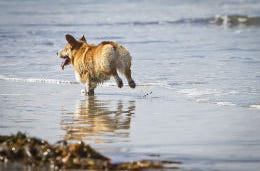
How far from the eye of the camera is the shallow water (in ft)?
25.0

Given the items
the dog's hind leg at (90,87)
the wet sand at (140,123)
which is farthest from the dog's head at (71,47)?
the dog's hind leg at (90,87)

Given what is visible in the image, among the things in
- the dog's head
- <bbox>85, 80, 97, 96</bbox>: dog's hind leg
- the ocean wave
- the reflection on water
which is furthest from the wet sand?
the ocean wave

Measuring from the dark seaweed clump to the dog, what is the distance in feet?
14.2

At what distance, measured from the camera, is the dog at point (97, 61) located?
11.3 meters

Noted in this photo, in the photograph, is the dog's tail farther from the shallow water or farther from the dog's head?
the dog's head

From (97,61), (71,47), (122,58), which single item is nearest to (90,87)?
(97,61)

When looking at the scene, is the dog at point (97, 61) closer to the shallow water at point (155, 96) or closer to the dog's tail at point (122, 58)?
the dog's tail at point (122, 58)

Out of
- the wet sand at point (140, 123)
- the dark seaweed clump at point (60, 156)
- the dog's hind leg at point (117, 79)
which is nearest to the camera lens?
the dark seaweed clump at point (60, 156)

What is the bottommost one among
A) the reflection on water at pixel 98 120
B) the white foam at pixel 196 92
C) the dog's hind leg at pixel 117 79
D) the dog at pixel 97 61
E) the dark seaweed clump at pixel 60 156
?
the dark seaweed clump at pixel 60 156

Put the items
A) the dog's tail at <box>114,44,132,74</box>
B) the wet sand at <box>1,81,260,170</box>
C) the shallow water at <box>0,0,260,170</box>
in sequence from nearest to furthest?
1. the wet sand at <box>1,81,260,170</box>
2. the shallow water at <box>0,0,260,170</box>
3. the dog's tail at <box>114,44,132,74</box>

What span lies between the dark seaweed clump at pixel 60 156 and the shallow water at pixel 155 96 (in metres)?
0.29

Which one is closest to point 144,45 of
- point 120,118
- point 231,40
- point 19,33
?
point 231,40

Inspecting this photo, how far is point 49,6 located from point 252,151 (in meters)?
28.5

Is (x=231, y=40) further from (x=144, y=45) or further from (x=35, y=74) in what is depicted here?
(x=35, y=74)
